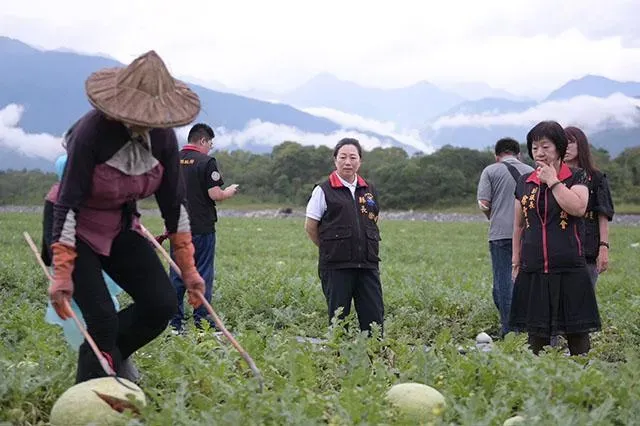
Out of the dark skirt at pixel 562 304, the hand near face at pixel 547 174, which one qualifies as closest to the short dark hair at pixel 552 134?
the hand near face at pixel 547 174

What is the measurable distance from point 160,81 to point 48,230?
3.42 feet

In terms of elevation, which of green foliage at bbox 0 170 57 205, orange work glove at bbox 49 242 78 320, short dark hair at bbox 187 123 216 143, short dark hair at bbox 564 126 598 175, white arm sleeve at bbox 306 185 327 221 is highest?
short dark hair at bbox 187 123 216 143

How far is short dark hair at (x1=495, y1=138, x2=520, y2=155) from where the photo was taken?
7930 mm

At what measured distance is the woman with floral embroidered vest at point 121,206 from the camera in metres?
3.93

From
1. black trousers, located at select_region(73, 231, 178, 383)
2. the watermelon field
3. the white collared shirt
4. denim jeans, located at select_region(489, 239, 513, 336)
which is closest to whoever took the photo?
the watermelon field

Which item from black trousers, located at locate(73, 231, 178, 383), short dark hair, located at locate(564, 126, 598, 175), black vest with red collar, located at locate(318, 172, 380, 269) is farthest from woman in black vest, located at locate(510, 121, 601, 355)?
black trousers, located at locate(73, 231, 178, 383)

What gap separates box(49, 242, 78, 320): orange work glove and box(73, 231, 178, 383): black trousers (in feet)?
0.60

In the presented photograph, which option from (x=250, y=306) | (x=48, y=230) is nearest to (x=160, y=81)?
(x=48, y=230)

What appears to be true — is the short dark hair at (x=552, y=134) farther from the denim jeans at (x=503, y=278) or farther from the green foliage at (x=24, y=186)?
the green foliage at (x=24, y=186)

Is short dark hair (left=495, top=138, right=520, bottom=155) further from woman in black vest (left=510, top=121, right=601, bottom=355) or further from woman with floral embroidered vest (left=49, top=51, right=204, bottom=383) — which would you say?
woman with floral embroidered vest (left=49, top=51, right=204, bottom=383)

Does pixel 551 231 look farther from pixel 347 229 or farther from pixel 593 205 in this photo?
pixel 347 229

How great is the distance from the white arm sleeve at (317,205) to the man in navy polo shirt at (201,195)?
4.45 ft

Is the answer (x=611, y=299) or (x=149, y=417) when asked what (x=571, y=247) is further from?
(x=611, y=299)

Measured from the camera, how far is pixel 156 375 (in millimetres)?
4617
